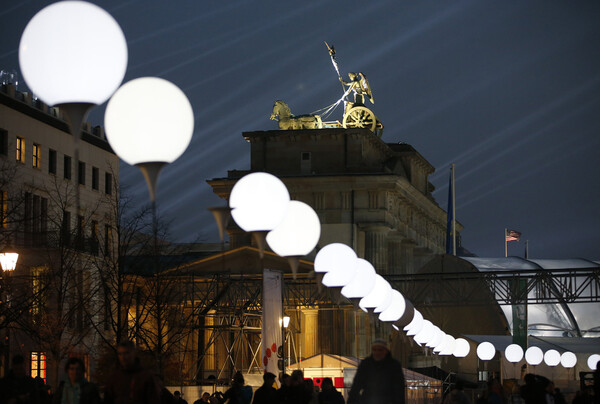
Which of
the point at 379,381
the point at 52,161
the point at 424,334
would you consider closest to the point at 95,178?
the point at 52,161

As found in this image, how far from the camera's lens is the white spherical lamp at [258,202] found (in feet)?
43.7

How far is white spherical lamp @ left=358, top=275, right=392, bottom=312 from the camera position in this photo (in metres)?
21.1

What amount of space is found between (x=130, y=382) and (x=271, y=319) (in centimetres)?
1962

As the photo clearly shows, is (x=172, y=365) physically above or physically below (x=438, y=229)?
below

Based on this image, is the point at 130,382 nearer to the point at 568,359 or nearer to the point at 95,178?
the point at 568,359

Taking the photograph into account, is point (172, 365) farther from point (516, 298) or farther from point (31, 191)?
point (516, 298)

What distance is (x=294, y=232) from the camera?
15.3 m

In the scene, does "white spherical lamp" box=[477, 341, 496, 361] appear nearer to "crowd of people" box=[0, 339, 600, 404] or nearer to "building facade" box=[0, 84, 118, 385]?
"building facade" box=[0, 84, 118, 385]

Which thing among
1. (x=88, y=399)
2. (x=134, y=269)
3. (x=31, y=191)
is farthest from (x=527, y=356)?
(x=88, y=399)

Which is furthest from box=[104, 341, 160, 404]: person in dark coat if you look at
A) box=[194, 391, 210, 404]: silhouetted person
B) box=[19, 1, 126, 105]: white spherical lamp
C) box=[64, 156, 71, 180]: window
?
box=[64, 156, 71, 180]: window

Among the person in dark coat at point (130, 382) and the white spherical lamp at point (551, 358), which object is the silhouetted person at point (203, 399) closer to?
the person in dark coat at point (130, 382)

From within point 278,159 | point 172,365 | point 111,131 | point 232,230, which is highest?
point 278,159

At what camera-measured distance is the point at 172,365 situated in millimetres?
56594

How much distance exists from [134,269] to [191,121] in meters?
39.7
